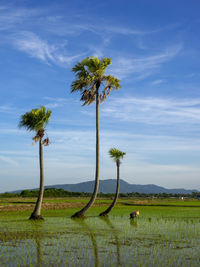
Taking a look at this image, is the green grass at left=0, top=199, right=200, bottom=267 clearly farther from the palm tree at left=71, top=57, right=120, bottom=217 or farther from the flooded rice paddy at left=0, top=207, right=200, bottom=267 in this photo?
the palm tree at left=71, top=57, right=120, bottom=217

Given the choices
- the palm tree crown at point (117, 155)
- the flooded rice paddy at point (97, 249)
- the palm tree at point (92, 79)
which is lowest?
the flooded rice paddy at point (97, 249)

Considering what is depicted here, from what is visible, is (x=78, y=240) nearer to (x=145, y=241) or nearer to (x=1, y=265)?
(x=145, y=241)

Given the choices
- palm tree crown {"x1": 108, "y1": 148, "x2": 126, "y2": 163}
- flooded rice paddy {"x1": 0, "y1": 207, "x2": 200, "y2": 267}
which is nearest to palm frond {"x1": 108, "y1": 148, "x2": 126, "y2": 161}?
palm tree crown {"x1": 108, "y1": 148, "x2": 126, "y2": 163}

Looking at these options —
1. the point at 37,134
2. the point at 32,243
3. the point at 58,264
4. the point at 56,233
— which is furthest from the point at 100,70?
the point at 58,264

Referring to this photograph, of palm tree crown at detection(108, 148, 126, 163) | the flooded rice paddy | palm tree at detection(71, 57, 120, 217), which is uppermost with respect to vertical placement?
palm tree at detection(71, 57, 120, 217)

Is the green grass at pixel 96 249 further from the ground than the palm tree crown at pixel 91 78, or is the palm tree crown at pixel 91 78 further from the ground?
the palm tree crown at pixel 91 78

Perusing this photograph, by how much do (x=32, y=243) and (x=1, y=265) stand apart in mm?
5173

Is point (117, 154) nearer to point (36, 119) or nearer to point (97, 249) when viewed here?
point (36, 119)

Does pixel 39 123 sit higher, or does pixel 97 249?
pixel 39 123

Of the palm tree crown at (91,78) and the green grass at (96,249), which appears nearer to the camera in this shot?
the green grass at (96,249)

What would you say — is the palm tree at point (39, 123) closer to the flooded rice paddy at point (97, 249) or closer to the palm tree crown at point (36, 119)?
the palm tree crown at point (36, 119)

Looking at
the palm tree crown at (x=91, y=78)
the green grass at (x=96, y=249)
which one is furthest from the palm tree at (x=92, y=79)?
the green grass at (x=96, y=249)

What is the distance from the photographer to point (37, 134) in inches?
1403

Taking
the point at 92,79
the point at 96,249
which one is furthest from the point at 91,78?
the point at 96,249
